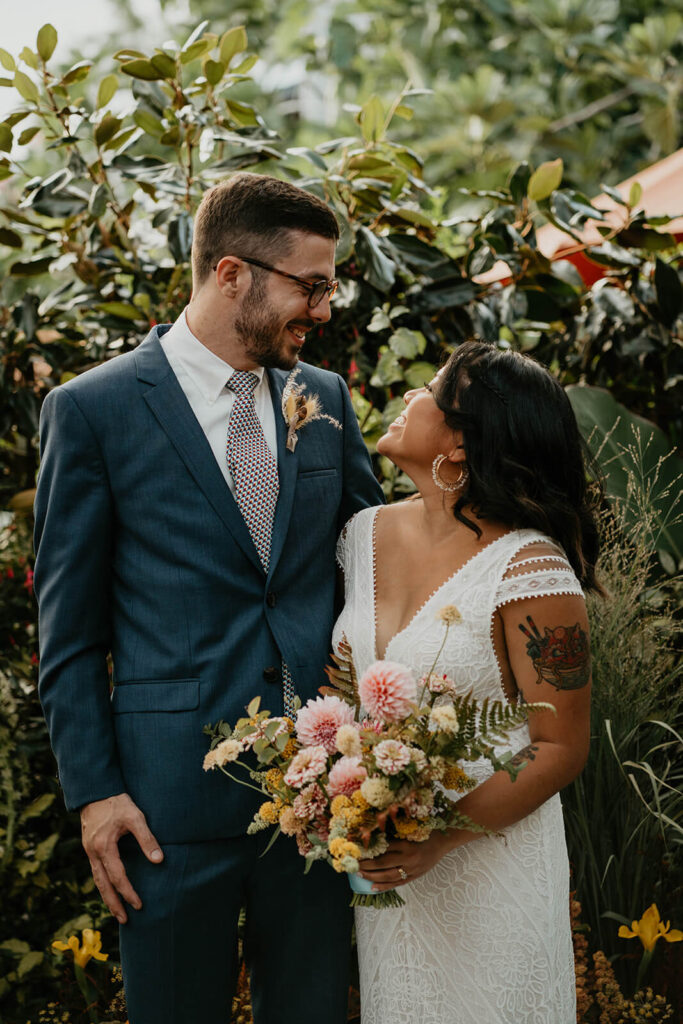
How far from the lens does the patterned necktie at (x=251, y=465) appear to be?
1.95 metres

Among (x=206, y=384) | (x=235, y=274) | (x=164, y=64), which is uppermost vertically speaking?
(x=164, y=64)

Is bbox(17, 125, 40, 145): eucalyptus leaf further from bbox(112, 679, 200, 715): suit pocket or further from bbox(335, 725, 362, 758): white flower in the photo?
bbox(335, 725, 362, 758): white flower

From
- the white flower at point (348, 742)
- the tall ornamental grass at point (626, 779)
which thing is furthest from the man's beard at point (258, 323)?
the tall ornamental grass at point (626, 779)

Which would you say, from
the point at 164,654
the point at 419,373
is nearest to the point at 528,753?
the point at 164,654

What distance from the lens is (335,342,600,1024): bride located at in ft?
5.78

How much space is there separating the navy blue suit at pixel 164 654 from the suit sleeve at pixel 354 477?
1.12 feet

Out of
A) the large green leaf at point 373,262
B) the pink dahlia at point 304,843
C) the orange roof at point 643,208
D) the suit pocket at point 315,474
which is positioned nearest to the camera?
the pink dahlia at point 304,843

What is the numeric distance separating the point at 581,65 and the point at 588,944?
28.0 feet

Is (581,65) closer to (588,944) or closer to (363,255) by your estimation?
(363,255)

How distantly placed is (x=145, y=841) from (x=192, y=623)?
430 millimetres

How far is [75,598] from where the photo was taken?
181 cm

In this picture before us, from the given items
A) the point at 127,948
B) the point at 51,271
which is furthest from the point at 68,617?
the point at 51,271

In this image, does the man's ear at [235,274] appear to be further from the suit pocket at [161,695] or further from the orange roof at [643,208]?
the orange roof at [643,208]

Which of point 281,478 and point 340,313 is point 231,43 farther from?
point 281,478
